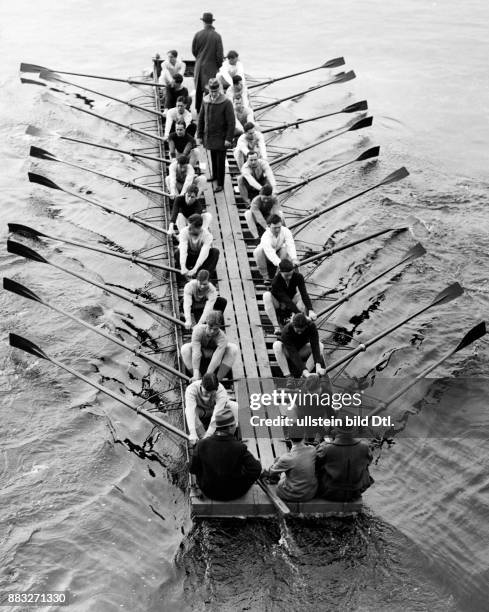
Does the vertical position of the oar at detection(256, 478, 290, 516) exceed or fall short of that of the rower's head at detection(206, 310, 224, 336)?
it falls short

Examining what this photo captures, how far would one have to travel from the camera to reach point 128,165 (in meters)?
23.2

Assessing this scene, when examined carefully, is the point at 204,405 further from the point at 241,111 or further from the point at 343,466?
Answer: the point at 241,111

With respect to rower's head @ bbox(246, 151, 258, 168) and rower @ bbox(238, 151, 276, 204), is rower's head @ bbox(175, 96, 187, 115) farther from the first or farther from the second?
rower's head @ bbox(246, 151, 258, 168)

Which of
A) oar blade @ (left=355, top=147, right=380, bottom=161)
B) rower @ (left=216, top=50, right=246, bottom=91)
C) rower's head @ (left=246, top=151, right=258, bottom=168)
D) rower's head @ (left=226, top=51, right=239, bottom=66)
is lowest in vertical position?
oar blade @ (left=355, top=147, right=380, bottom=161)

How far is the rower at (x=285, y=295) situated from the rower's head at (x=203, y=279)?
3.23ft

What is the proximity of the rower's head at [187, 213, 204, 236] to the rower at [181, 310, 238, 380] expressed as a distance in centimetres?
246

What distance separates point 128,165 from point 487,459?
42.1 feet

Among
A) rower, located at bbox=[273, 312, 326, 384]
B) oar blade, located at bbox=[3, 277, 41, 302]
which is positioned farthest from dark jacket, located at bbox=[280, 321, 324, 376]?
oar blade, located at bbox=[3, 277, 41, 302]

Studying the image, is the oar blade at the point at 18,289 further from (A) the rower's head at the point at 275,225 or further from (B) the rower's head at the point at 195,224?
(A) the rower's head at the point at 275,225

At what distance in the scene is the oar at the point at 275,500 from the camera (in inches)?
435

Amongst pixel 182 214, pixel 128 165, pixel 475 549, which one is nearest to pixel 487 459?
pixel 475 549

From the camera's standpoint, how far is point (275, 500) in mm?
11289

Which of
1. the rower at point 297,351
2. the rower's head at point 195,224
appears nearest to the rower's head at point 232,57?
the rower's head at point 195,224

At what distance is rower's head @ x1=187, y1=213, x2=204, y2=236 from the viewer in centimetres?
1485
